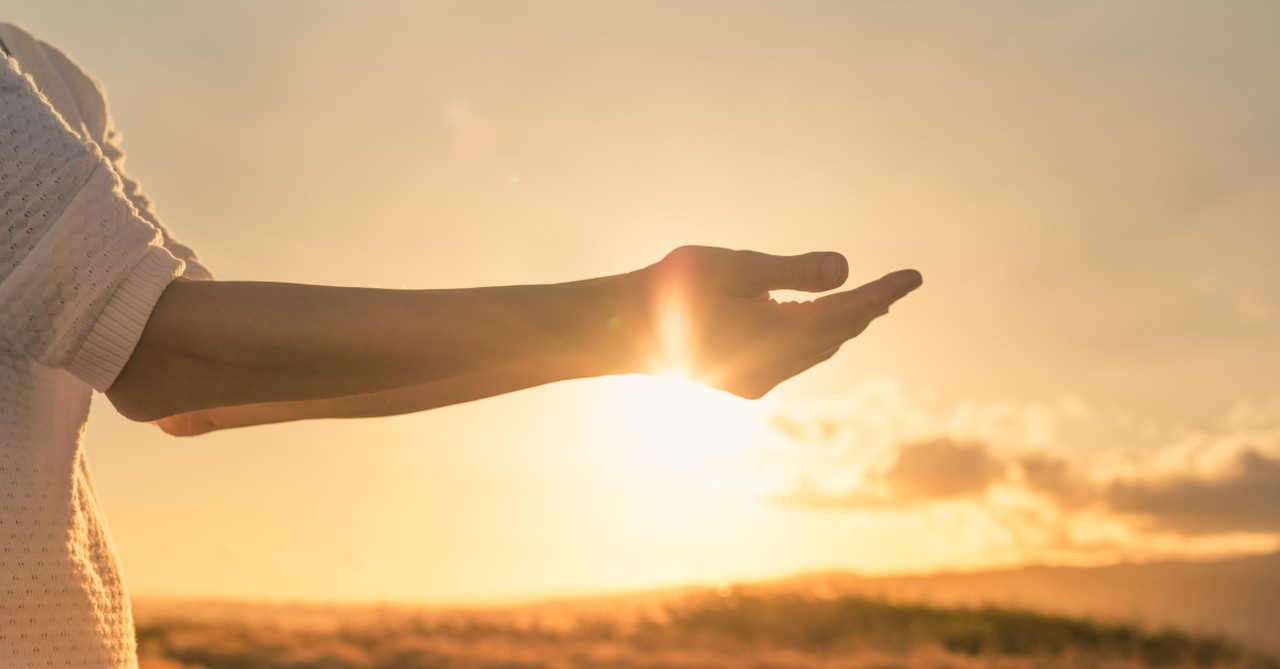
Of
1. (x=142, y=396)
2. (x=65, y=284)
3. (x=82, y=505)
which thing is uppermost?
(x=65, y=284)

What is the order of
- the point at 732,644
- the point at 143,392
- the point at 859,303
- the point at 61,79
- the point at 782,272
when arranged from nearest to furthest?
the point at 143,392
the point at 782,272
the point at 859,303
the point at 61,79
the point at 732,644

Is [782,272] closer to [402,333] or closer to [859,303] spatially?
[859,303]

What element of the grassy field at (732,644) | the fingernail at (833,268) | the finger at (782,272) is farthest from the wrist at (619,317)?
the grassy field at (732,644)

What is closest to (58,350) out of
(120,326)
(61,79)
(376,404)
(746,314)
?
(120,326)

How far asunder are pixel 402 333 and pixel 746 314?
54 cm

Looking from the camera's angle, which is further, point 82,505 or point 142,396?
point 82,505

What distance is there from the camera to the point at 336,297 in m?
1.34

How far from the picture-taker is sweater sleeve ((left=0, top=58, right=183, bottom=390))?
1.29 m

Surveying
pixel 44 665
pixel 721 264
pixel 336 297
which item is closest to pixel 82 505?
pixel 44 665

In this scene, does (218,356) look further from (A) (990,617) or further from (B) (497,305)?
(A) (990,617)

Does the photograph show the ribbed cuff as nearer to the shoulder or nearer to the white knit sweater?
the white knit sweater

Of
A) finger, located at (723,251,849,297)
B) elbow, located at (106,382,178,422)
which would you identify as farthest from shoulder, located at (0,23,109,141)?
finger, located at (723,251,849,297)

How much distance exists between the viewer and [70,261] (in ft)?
4.23

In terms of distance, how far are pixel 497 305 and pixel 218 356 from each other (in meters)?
0.38
